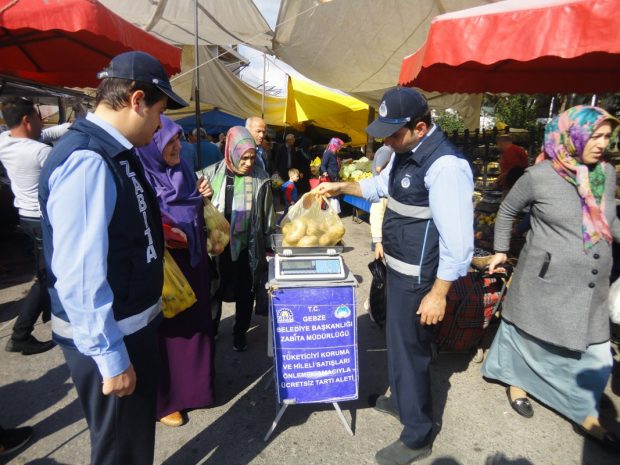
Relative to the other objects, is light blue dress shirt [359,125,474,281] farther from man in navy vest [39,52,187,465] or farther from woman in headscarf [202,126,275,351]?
woman in headscarf [202,126,275,351]

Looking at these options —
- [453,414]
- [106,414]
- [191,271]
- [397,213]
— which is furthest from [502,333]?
[106,414]

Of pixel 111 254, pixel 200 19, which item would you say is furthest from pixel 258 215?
pixel 200 19

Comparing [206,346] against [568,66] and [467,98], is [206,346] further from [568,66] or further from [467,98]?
[467,98]

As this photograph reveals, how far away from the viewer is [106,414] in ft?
4.81

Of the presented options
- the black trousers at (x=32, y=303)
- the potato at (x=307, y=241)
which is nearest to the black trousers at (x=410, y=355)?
the potato at (x=307, y=241)

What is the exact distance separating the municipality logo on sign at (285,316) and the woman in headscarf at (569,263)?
1541 mm

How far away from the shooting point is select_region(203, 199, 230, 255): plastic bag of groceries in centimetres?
265

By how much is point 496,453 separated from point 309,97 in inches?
427

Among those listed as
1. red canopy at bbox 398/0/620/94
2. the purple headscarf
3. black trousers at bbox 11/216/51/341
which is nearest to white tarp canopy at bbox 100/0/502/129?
red canopy at bbox 398/0/620/94

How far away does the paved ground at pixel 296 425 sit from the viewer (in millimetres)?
2291

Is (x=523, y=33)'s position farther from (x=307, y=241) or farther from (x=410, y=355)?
(x=410, y=355)

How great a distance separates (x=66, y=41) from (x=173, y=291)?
14.9ft

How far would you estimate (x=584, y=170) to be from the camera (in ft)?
7.02

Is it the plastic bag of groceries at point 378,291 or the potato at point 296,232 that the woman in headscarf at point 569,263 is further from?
the potato at point 296,232
